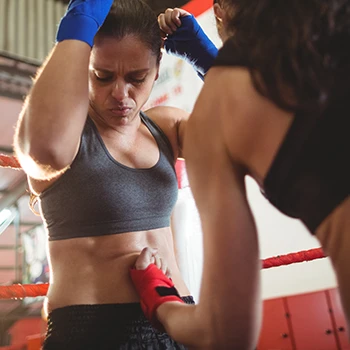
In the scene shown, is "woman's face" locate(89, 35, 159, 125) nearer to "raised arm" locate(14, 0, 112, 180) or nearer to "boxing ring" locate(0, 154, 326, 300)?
"raised arm" locate(14, 0, 112, 180)

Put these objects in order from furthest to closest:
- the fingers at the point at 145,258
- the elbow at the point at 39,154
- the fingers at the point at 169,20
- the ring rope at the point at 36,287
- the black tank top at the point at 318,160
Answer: the ring rope at the point at 36,287
the fingers at the point at 169,20
the fingers at the point at 145,258
the elbow at the point at 39,154
the black tank top at the point at 318,160

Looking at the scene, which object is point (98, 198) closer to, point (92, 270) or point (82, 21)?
point (92, 270)

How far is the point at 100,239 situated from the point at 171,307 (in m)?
0.25

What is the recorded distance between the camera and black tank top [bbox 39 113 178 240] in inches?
35.3

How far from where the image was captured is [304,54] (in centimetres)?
51

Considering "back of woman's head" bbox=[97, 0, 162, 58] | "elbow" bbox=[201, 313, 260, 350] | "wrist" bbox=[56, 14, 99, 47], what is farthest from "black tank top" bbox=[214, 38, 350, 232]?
"back of woman's head" bbox=[97, 0, 162, 58]

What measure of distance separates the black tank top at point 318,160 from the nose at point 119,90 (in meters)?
0.50

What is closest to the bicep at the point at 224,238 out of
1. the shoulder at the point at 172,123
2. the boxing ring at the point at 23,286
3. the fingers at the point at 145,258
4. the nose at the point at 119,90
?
the fingers at the point at 145,258

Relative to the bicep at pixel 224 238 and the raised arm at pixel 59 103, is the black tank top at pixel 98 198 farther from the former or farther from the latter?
the bicep at pixel 224 238

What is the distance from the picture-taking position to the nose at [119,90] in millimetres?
945

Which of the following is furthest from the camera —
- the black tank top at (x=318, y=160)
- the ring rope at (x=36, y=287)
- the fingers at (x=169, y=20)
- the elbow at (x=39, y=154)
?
the ring rope at (x=36, y=287)

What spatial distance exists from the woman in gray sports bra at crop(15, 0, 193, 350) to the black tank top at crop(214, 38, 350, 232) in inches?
15.0

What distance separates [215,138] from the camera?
58 cm

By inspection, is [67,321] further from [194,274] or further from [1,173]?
[1,173]
